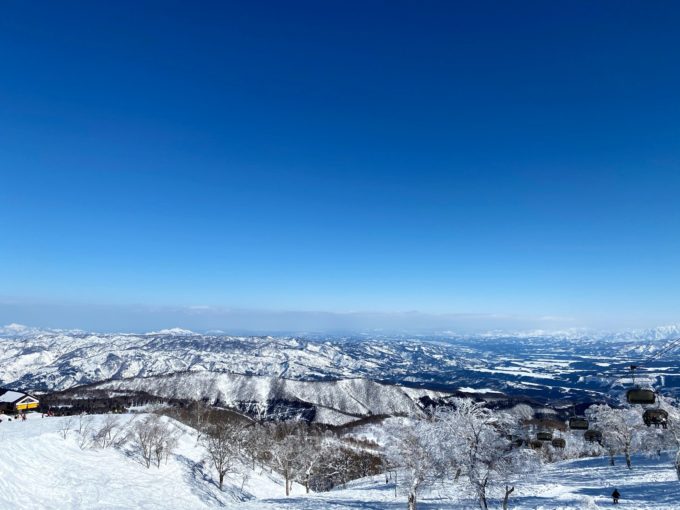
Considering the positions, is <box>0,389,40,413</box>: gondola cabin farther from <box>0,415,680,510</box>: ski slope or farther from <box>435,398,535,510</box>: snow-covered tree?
<box>435,398,535,510</box>: snow-covered tree

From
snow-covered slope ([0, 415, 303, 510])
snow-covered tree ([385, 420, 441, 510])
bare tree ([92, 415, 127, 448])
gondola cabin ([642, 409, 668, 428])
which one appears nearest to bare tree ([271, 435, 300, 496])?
snow-covered slope ([0, 415, 303, 510])

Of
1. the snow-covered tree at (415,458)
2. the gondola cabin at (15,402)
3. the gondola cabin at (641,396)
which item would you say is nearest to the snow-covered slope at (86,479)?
the snow-covered tree at (415,458)

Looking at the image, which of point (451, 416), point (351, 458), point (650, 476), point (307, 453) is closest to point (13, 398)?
point (307, 453)

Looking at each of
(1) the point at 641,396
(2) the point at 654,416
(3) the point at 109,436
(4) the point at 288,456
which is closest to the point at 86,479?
(3) the point at 109,436

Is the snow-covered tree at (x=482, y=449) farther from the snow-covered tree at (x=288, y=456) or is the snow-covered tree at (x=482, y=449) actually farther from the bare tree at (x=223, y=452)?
the bare tree at (x=223, y=452)

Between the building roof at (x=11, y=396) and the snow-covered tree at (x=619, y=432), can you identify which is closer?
the snow-covered tree at (x=619, y=432)

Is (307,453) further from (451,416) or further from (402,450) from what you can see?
(451,416)

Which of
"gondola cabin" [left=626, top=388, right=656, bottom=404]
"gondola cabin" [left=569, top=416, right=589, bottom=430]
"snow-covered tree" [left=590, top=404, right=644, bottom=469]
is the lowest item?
"snow-covered tree" [left=590, top=404, right=644, bottom=469]

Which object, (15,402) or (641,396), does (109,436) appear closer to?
(15,402)
